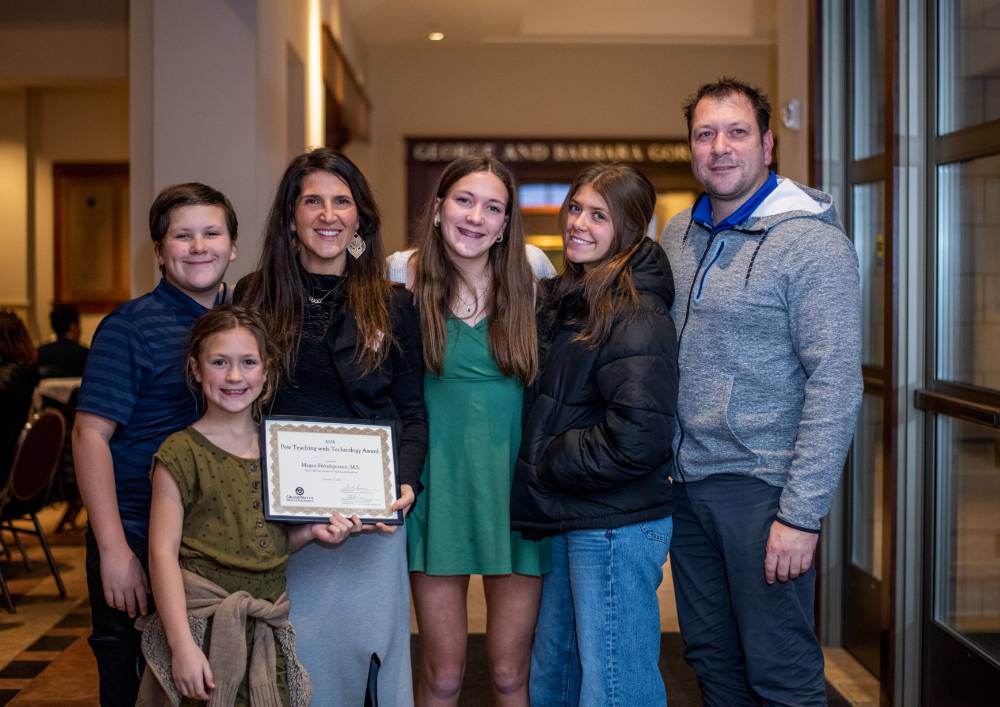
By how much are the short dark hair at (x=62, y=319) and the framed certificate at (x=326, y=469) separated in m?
5.37

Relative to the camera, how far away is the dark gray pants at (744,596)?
96.3 inches

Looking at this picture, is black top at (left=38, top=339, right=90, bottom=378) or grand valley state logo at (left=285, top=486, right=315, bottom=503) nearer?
grand valley state logo at (left=285, top=486, right=315, bottom=503)

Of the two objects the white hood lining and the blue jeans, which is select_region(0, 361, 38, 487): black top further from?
the white hood lining

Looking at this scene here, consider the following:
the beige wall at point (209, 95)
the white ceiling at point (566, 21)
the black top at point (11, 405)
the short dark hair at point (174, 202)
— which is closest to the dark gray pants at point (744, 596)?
the short dark hair at point (174, 202)

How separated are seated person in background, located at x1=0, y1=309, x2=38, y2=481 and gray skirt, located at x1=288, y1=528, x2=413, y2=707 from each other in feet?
10.1

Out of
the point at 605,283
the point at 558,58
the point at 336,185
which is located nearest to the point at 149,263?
the point at 336,185

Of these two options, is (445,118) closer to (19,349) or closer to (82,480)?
(19,349)

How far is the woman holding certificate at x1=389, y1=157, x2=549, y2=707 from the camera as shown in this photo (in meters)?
2.47

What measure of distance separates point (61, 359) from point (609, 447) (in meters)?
5.70

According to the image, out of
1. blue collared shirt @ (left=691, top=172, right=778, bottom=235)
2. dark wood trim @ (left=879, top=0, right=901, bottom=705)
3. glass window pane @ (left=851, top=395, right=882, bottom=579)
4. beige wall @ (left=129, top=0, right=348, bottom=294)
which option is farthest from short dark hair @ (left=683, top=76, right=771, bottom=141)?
beige wall @ (left=129, top=0, right=348, bottom=294)

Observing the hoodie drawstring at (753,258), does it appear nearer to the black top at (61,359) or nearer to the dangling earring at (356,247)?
the dangling earring at (356,247)

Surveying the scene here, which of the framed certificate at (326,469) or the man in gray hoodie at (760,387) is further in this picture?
the man in gray hoodie at (760,387)

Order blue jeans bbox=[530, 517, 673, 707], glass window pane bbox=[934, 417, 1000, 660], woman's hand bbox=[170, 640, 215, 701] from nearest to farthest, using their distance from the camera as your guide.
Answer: woman's hand bbox=[170, 640, 215, 701], blue jeans bbox=[530, 517, 673, 707], glass window pane bbox=[934, 417, 1000, 660]

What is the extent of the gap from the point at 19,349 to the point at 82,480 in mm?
3158
